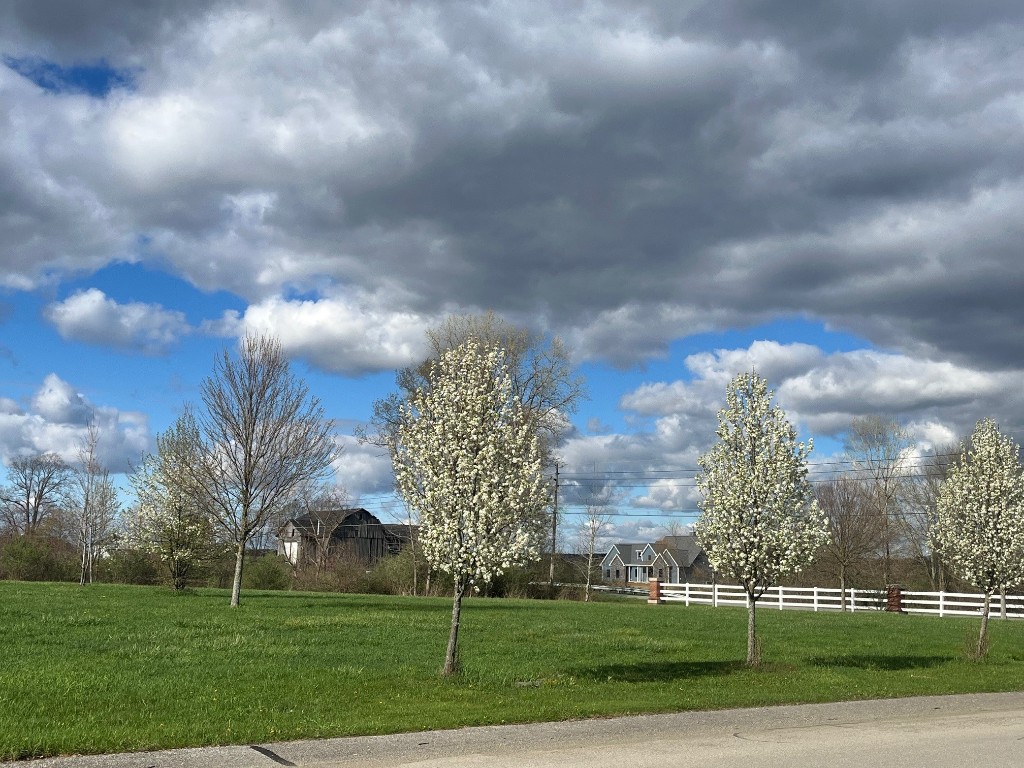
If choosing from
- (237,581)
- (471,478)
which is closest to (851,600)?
(237,581)

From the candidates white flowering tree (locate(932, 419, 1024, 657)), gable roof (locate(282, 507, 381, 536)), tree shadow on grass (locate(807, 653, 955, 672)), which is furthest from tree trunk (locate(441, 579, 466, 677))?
gable roof (locate(282, 507, 381, 536))

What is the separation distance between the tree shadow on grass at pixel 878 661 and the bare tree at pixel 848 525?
22.5 m

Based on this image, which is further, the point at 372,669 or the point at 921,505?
the point at 921,505

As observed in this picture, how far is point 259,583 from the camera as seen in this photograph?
48.8 meters

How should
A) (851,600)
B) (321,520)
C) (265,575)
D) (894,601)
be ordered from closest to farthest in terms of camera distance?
(894,601), (851,600), (265,575), (321,520)

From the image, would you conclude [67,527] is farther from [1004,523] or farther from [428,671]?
[1004,523]

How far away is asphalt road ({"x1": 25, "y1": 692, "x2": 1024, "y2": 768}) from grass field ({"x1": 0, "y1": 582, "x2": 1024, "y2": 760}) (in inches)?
19.2

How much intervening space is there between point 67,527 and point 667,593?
3792 cm

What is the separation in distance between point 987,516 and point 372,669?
14516mm

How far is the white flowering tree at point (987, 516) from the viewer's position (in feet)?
66.1

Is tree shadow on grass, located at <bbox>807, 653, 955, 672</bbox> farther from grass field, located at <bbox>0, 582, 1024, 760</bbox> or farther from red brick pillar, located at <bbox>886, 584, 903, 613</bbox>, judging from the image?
red brick pillar, located at <bbox>886, 584, 903, 613</bbox>

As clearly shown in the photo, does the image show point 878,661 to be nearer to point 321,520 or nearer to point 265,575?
point 265,575

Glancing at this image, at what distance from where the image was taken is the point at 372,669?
47.4 ft

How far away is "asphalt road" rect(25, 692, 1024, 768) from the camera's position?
863 centimetres
